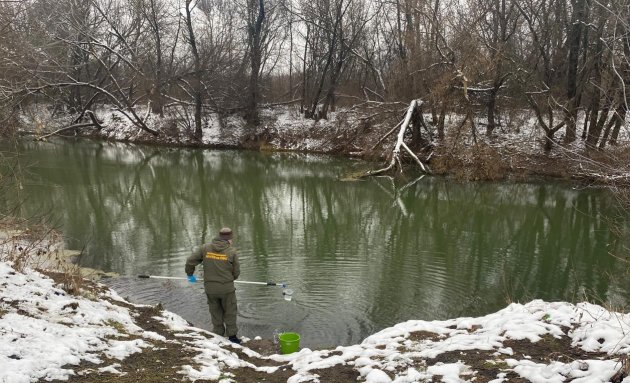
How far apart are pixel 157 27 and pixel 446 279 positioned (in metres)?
32.1

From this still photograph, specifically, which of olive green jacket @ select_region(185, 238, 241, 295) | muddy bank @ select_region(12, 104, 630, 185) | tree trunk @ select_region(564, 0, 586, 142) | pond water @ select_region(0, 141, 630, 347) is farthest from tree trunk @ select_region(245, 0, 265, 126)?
olive green jacket @ select_region(185, 238, 241, 295)

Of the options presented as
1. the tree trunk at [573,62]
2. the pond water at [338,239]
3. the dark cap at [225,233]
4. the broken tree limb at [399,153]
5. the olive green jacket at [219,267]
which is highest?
the tree trunk at [573,62]

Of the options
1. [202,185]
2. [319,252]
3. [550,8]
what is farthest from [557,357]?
[550,8]

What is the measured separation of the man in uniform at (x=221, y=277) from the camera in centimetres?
648

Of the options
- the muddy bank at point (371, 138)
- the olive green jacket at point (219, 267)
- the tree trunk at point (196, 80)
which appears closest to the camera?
the olive green jacket at point (219, 267)

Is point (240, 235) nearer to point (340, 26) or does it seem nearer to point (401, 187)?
point (401, 187)

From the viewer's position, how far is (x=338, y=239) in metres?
12.6

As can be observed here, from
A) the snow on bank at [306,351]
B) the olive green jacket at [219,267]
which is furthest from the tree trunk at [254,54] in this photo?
the snow on bank at [306,351]

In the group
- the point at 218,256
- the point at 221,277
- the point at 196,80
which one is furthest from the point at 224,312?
the point at 196,80

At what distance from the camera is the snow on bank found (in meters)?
3.88

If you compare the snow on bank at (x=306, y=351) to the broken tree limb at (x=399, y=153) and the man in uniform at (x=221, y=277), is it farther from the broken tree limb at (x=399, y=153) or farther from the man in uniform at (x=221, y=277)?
the broken tree limb at (x=399, y=153)

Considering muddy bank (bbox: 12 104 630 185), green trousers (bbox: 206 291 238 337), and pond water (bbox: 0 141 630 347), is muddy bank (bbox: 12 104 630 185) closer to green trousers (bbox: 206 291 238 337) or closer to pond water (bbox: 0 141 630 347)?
pond water (bbox: 0 141 630 347)

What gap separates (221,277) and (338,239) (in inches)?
253

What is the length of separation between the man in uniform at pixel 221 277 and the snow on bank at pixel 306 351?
1.74 feet
